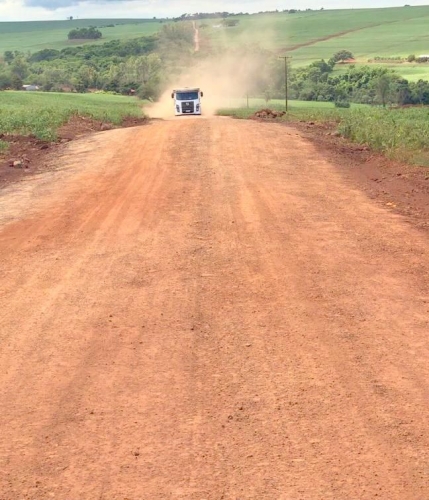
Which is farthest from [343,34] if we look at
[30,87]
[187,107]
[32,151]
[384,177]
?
[384,177]

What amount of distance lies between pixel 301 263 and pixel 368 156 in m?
11.4

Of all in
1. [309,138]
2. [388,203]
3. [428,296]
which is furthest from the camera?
[309,138]

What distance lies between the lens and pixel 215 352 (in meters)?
6.70

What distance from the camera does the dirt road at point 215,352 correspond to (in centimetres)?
484

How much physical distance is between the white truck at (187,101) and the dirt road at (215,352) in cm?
3840

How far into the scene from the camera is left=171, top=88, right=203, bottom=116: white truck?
166 feet

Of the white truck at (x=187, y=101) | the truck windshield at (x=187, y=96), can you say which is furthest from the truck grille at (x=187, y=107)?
the truck windshield at (x=187, y=96)

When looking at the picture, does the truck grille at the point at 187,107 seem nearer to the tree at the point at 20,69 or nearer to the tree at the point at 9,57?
the tree at the point at 20,69

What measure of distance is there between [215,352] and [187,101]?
45.6 meters

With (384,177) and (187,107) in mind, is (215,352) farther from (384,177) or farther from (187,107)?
(187,107)

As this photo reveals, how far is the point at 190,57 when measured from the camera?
93.8 meters

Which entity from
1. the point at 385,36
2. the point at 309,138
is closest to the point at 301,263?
the point at 309,138

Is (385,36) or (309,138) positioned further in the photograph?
(385,36)

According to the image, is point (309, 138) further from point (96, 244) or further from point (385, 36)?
point (385, 36)
